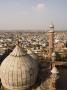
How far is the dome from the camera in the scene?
25.3 ft

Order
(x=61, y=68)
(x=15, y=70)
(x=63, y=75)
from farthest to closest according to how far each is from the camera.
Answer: (x=61, y=68), (x=63, y=75), (x=15, y=70)

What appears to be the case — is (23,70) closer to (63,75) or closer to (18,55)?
(18,55)

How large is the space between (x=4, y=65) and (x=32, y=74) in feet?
3.77

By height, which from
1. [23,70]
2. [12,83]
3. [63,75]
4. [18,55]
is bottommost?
[63,75]

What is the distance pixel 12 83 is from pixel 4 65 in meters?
0.76

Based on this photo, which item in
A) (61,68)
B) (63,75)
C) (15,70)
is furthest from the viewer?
(61,68)

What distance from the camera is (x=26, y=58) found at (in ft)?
26.4

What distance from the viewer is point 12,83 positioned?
308 inches

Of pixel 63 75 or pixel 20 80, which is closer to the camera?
pixel 20 80

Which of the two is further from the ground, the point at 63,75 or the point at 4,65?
the point at 4,65

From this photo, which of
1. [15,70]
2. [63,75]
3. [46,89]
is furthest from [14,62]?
[63,75]

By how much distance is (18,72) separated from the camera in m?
7.69

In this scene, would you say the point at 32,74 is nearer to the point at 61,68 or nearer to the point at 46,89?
the point at 46,89

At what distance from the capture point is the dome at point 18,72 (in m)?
7.72
